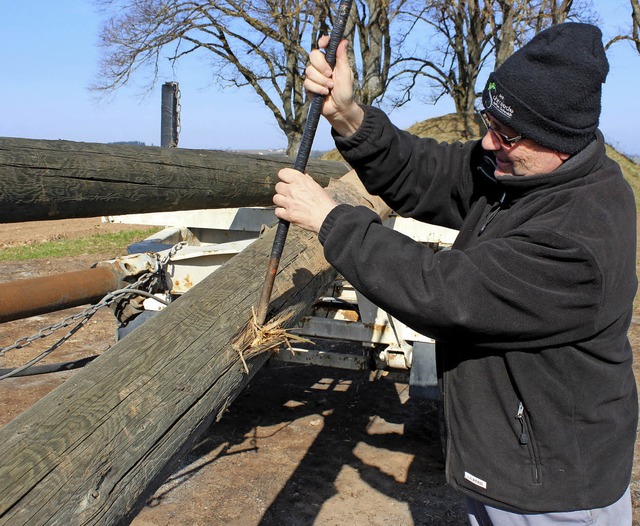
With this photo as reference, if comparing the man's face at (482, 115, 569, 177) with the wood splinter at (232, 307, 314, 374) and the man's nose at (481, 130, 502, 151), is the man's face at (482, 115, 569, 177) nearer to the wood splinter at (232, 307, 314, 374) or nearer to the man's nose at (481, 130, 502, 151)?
the man's nose at (481, 130, 502, 151)

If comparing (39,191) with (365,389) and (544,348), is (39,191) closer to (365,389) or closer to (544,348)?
(544,348)

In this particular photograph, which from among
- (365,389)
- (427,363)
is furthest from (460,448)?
(365,389)

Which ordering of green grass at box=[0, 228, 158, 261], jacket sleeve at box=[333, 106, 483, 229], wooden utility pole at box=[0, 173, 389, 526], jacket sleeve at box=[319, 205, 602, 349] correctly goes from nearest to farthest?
wooden utility pole at box=[0, 173, 389, 526] → jacket sleeve at box=[319, 205, 602, 349] → jacket sleeve at box=[333, 106, 483, 229] → green grass at box=[0, 228, 158, 261]

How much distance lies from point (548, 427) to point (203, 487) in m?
2.82

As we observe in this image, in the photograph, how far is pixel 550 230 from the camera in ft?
5.41

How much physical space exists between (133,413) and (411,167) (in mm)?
1267

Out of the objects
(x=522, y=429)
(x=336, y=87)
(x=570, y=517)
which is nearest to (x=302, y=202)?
(x=336, y=87)

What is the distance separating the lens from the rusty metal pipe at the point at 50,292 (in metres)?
2.67

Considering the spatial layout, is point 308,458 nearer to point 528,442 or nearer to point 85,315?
point 85,315

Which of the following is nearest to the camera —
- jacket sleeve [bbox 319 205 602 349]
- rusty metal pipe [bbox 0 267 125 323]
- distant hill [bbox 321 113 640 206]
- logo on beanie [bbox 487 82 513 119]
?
jacket sleeve [bbox 319 205 602 349]

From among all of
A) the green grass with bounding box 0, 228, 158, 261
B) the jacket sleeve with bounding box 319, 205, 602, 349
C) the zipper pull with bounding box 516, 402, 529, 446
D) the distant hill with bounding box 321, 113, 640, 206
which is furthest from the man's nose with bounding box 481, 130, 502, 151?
the distant hill with bounding box 321, 113, 640, 206

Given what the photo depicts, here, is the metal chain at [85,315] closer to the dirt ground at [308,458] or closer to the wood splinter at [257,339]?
the wood splinter at [257,339]

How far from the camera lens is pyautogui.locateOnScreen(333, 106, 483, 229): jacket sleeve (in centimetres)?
230

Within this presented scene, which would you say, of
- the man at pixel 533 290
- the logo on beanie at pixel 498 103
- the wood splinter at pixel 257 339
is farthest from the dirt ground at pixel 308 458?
the logo on beanie at pixel 498 103
